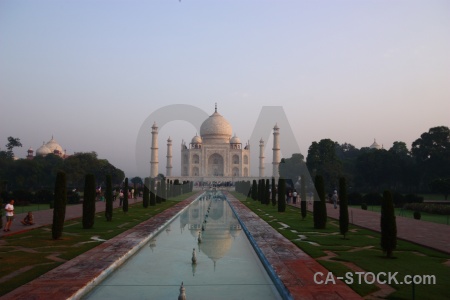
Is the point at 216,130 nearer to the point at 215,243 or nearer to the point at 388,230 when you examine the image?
the point at 215,243

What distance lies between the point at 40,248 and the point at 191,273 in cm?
331

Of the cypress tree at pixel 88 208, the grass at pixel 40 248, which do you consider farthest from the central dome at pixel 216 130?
the cypress tree at pixel 88 208

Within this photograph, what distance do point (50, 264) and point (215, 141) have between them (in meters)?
48.9

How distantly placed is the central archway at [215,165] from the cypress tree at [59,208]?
149ft

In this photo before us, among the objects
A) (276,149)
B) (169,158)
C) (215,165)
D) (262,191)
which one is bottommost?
(262,191)

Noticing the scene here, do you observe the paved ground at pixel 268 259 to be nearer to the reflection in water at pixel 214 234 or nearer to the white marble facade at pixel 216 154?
the reflection in water at pixel 214 234

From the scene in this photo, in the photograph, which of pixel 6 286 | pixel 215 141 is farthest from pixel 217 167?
pixel 6 286

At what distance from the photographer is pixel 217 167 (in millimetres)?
55906

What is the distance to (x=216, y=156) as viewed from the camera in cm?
5572

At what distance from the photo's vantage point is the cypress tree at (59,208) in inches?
352

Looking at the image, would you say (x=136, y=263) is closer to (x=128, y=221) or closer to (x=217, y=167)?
(x=128, y=221)

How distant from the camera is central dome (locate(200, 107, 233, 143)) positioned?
55.3 metres

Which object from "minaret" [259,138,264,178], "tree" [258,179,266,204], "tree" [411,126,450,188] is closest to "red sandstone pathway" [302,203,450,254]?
"tree" [258,179,266,204]

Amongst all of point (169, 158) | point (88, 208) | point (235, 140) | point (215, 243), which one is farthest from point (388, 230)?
point (235, 140)
